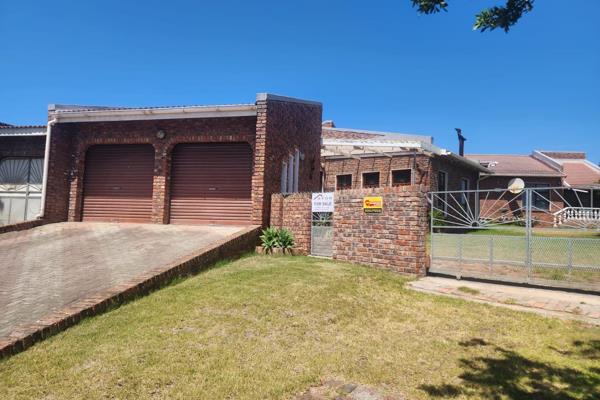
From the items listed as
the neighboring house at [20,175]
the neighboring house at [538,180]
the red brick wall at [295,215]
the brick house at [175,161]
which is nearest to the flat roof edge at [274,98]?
the brick house at [175,161]

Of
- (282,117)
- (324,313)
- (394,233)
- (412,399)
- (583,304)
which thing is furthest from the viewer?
(282,117)

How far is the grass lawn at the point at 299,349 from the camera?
347cm

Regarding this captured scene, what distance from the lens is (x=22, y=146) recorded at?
1348 centimetres

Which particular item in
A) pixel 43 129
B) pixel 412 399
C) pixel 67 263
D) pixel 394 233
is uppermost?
pixel 43 129

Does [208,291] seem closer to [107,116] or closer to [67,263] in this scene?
[67,263]

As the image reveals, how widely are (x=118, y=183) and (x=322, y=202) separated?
6.93 m

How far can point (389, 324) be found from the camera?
5.14m

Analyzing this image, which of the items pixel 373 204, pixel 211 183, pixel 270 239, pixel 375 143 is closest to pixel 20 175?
pixel 211 183

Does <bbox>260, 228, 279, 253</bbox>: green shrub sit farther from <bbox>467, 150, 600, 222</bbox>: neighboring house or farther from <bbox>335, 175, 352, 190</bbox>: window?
<bbox>467, 150, 600, 222</bbox>: neighboring house

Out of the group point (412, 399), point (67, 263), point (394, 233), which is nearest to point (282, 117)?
point (394, 233)

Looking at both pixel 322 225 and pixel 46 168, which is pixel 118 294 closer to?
pixel 322 225

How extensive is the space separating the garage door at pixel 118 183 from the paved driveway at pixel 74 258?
69cm

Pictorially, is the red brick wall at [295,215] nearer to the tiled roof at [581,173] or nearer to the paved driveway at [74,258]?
the paved driveway at [74,258]

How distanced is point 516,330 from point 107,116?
11.6 meters
